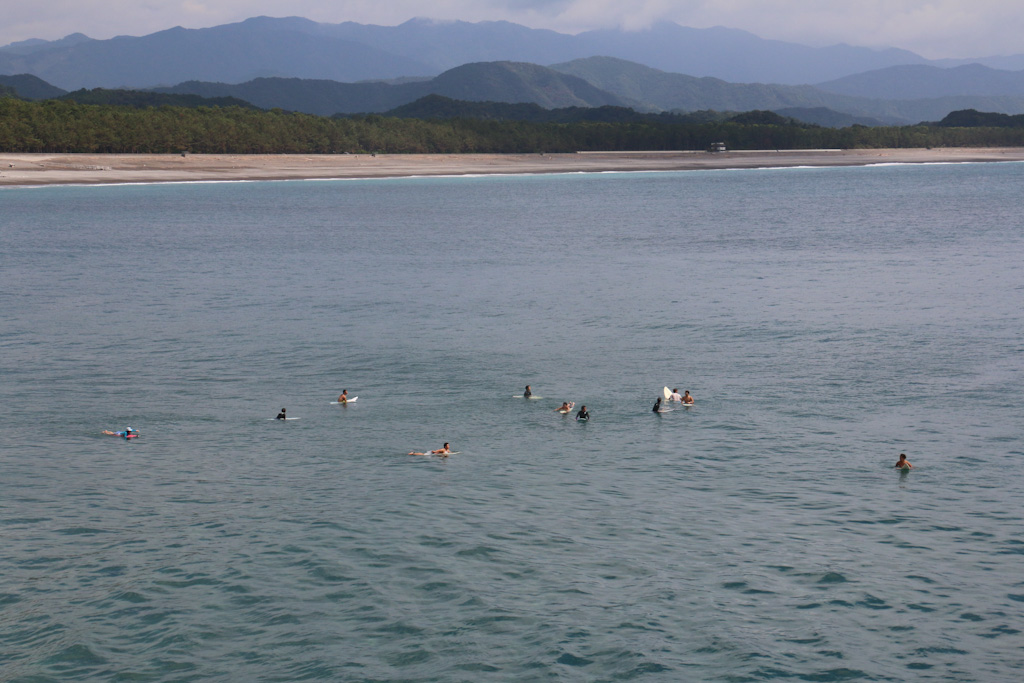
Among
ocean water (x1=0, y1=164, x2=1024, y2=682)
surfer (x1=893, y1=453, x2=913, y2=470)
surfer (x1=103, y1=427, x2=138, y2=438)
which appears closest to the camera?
ocean water (x1=0, y1=164, x2=1024, y2=682)

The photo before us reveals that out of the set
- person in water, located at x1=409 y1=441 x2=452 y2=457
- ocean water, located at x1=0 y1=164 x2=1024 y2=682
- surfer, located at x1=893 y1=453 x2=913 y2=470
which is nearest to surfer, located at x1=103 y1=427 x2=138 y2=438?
ocean water, located at x1=0 y1=164 x2=1024 y2=682

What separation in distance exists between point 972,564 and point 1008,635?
3.21 meters

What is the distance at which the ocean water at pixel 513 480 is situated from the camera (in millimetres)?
19531

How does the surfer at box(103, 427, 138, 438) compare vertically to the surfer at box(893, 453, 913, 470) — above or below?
above

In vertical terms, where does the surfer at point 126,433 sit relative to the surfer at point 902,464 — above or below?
above

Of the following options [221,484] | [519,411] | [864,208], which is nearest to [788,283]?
[519,411]

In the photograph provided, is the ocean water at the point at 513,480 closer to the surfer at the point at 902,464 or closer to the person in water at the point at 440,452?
the person in water at the point at 440,452

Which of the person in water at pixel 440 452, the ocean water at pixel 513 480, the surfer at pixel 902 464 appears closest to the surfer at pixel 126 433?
the ocean water at pixel 513 480

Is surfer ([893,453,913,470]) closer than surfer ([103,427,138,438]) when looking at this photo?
Yes

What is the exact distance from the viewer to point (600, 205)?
13525 centimetres

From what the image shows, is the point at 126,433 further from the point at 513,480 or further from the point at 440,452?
the point at 513,480

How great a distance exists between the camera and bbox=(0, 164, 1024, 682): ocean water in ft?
64.1

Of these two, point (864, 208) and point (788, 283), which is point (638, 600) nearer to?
point (788, 283)

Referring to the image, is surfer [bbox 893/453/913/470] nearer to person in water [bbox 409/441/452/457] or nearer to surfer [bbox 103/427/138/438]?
person in water [bbox 409/441/452/457]
